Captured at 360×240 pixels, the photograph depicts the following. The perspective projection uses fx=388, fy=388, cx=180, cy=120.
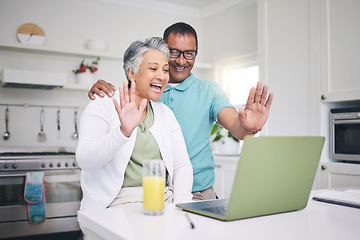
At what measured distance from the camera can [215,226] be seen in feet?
3.15

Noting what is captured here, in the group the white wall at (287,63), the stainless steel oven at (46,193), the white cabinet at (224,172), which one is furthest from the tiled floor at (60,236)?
the white wall at (287,63)

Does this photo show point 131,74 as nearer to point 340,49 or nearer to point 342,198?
point 342,198

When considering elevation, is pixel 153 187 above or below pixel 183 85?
below

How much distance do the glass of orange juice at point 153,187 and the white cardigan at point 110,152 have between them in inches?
8.7

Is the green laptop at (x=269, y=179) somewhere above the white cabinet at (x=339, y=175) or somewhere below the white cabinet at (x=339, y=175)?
above

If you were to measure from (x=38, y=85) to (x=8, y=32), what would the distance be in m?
0.73

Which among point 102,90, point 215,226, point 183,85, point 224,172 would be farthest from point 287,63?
point 215,226

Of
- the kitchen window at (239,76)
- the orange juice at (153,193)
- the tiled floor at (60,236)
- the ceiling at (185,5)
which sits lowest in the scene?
the tiled floor at (60,236)

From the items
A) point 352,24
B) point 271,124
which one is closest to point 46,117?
point 271,124

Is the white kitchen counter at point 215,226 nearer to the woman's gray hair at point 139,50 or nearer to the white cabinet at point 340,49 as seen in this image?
the woman's gray hair at point 139,50

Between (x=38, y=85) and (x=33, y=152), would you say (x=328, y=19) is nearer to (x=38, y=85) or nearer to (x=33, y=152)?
(x=38, y=85)

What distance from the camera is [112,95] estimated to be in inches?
62.8

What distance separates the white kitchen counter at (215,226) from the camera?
89 centimetres

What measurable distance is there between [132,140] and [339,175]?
1.79 m
